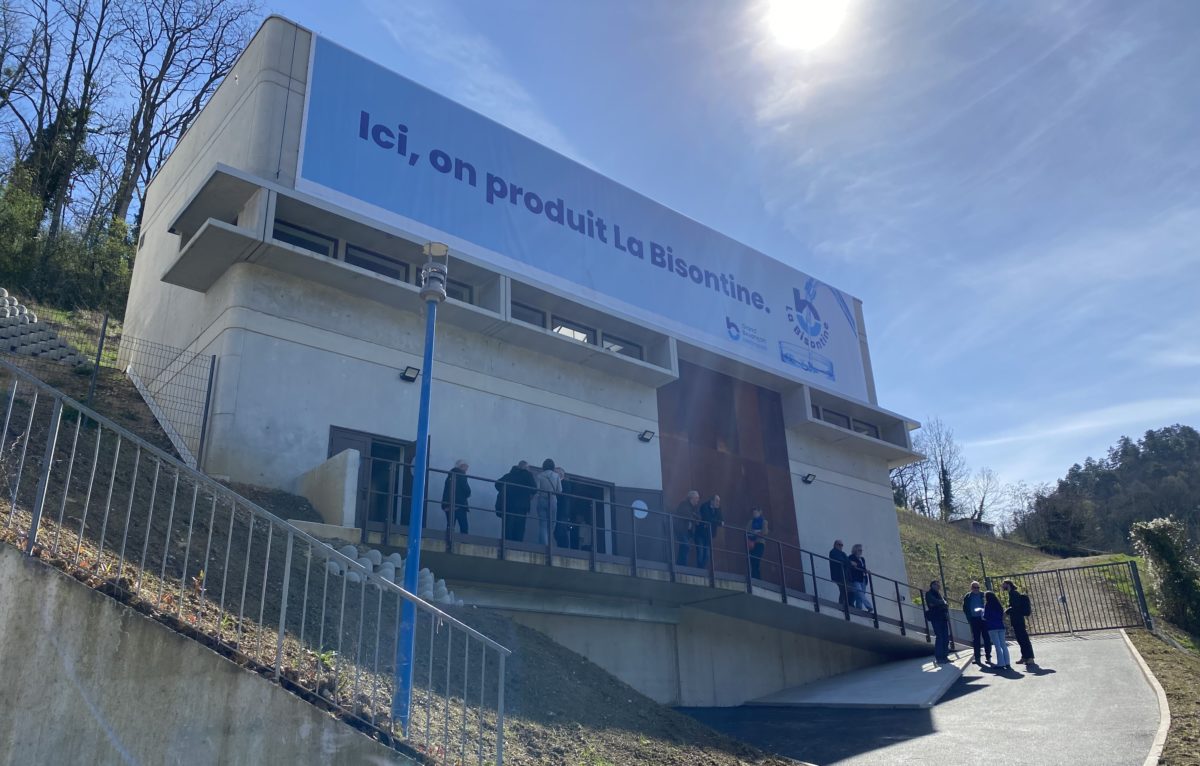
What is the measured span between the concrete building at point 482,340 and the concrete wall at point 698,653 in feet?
0.19

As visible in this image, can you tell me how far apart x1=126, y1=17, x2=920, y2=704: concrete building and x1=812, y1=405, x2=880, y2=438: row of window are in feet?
3.42

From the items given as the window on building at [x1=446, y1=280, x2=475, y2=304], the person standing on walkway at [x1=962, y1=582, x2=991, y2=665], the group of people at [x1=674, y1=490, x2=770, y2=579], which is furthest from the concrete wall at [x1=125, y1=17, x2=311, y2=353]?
the person standing on walkway at [x1=962, y1=582, x2=991, y2=665]

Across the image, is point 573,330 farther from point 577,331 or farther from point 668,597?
point 668,597

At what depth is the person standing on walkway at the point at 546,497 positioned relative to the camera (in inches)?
553

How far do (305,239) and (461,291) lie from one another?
122 inches

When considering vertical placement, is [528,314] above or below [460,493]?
above

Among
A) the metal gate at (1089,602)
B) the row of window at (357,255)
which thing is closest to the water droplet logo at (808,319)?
the metal gate at (1089,602)

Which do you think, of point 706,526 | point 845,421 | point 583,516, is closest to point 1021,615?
point 706,526

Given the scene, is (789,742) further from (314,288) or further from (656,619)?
(314,288)

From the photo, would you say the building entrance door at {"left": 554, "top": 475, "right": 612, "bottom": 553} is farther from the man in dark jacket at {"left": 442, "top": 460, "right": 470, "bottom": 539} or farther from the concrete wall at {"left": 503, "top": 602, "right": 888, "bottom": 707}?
the man in dark jacket at {"left": 442, "top": 460, "right": 470, "bottom": 539}

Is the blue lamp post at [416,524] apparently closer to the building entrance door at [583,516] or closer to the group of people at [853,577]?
the building entrance door at [583,516]

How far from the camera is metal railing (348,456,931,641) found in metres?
13.0

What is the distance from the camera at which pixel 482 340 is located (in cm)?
1700

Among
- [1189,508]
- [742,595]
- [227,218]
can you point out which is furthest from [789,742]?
[1189,508]
